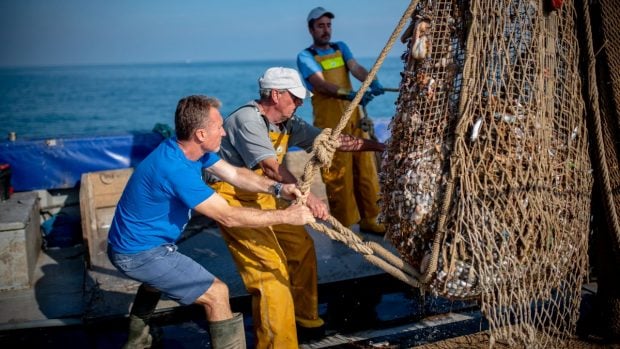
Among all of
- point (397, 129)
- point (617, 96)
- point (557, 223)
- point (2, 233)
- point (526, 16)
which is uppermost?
point (526, 16)

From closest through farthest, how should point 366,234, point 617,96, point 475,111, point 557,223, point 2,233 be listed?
point 475,111 < point 557,223 < point 617,96 < point 2,233 < point 366,234

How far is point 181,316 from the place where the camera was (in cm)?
467

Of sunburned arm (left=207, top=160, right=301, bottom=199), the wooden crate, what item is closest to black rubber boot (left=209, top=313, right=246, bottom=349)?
sunburned arm (left=207, top=160, right=301, bottom=199)

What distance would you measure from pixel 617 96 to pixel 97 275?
4.59 m

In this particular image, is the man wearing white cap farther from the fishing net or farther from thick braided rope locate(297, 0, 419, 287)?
the fishing net

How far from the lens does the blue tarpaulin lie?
21.0ft

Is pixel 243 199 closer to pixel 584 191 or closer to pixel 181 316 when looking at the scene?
pixel 181 316

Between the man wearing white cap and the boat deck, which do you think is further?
the boat deck

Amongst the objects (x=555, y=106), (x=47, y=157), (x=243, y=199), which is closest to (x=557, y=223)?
(x=555, y=106)

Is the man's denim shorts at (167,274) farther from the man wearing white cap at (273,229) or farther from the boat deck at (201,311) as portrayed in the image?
the boat deck at (201,311)

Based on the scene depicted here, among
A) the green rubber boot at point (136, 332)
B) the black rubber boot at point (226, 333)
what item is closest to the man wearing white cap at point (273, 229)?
the black rubber boot at point (226, 333)

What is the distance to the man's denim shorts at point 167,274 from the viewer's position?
11.3ft

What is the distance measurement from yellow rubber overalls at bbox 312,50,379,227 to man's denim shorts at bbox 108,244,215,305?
245 cm

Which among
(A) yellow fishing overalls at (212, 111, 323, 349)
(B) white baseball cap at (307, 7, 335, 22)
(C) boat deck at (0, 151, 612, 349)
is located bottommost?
(C) boat deck at (0, 151, 612, 349)
